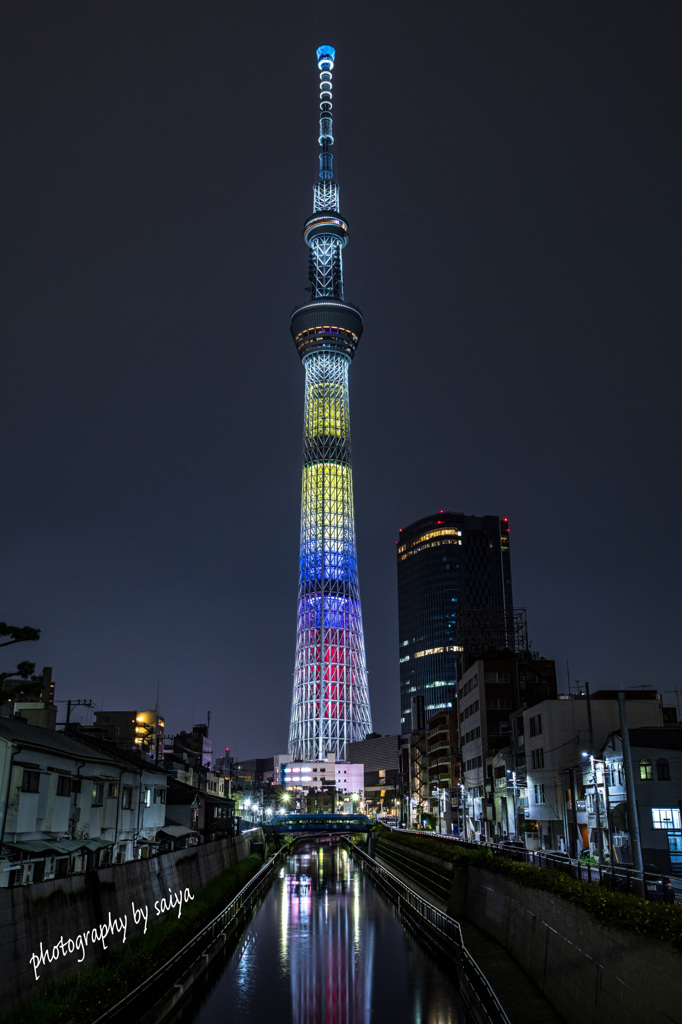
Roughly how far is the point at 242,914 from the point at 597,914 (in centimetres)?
3081

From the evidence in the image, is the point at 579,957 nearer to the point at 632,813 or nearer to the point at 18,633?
the point at 632,813

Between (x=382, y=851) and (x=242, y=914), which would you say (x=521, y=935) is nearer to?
(x=242, y=914)

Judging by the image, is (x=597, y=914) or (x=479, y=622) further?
(x=479, y=622)

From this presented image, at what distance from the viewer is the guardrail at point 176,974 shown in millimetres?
21500

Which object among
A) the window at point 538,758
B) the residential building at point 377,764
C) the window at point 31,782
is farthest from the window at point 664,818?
the residential building at point 377,764

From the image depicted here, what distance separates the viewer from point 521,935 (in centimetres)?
2428

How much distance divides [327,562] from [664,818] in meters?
99.6

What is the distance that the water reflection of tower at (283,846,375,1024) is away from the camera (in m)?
26.3

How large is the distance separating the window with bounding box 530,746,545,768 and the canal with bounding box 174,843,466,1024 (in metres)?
14.1

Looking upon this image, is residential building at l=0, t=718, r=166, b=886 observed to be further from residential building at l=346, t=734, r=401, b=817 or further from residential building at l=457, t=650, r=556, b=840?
residential building at l=346, t=734, r=401, b=817

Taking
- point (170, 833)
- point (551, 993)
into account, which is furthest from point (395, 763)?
point (551, 993)

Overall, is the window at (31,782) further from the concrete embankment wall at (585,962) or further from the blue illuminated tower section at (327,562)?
the blue illuminated tower section at (327,562)

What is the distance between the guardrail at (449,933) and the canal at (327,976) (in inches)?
32.3

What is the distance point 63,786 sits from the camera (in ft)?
107
